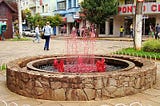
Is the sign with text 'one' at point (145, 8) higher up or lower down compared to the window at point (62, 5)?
lower down

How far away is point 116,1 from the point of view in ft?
122

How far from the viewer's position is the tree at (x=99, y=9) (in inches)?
1391

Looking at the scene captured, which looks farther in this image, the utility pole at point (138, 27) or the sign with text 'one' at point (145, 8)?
the sign with text 'one' at point (145, 8)

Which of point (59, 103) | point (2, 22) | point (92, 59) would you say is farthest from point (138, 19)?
point (2, 22)

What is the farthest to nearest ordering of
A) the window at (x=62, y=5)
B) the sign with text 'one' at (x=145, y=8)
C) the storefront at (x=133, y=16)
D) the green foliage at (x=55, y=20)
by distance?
1. the window at (x=62, y=5)
2. the green foliage at (x=55, y=20)
3. the storefront at (x=133, y=16)
4. the sign with text 'one' at (x=145, y=8)

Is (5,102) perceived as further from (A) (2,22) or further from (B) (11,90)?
(A) (2,22)

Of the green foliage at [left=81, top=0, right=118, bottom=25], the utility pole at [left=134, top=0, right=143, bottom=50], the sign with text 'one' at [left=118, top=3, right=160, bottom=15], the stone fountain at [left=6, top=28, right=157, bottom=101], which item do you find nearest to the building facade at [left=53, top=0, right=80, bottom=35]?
the green foliage at [left=81, top=0, right=118, bottom=25]

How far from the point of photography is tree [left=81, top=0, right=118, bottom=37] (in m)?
35.3

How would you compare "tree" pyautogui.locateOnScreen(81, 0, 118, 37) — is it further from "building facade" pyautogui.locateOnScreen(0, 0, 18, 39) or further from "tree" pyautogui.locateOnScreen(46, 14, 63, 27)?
"tree" pyautogui.locateOnScreen(46, 14, 63, 27)

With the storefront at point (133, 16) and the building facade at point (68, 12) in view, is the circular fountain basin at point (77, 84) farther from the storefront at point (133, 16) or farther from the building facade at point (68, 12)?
the building facade at point (68, 12)

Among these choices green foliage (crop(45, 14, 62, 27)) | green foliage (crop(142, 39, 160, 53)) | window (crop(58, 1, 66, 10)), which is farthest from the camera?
window (crop(58, 1, 66, 10))

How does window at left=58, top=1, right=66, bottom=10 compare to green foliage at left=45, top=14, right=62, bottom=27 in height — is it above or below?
above

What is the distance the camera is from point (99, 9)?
3525cm

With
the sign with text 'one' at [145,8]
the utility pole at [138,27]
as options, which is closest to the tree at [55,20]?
the sign with text 'one' at [145,8]
